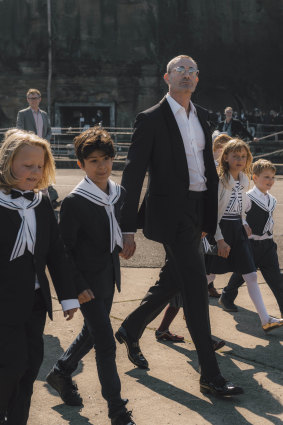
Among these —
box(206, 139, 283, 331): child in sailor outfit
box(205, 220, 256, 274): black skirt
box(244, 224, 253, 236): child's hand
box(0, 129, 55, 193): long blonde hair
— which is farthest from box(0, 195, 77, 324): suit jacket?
box(244, 224, 253, 236): child's hand

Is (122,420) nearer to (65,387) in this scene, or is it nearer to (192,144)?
(65,387)

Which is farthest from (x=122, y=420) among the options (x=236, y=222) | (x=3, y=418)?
(x=236, y=222)

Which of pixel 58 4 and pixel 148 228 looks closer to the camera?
pixel 148 228

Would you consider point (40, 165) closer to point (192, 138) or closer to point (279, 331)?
point (192, 138)

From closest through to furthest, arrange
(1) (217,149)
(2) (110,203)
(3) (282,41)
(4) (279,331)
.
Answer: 1. (2) (110,203)
2. (4) (279,331)
3. (1) (217,149)
4. (3) (282,41)

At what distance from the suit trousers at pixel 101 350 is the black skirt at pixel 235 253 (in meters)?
1.64

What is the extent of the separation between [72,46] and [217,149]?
32803mm

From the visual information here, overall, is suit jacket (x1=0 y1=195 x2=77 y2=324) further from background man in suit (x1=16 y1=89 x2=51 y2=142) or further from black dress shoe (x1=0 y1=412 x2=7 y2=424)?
background man in suit (x1=16 y1=89 x2=51 y2=142)

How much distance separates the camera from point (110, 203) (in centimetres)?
362

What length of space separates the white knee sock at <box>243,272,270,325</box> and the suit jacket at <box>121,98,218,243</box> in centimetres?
102

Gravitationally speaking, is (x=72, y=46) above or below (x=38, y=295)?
above

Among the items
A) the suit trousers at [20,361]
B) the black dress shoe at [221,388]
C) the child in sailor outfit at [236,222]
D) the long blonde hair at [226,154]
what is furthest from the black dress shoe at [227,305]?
the suit trousers at [20,361]

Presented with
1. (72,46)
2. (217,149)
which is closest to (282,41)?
(72,46)

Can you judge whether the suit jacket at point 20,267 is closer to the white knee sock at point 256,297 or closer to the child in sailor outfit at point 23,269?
the child in sailor outfit at point 23,269
